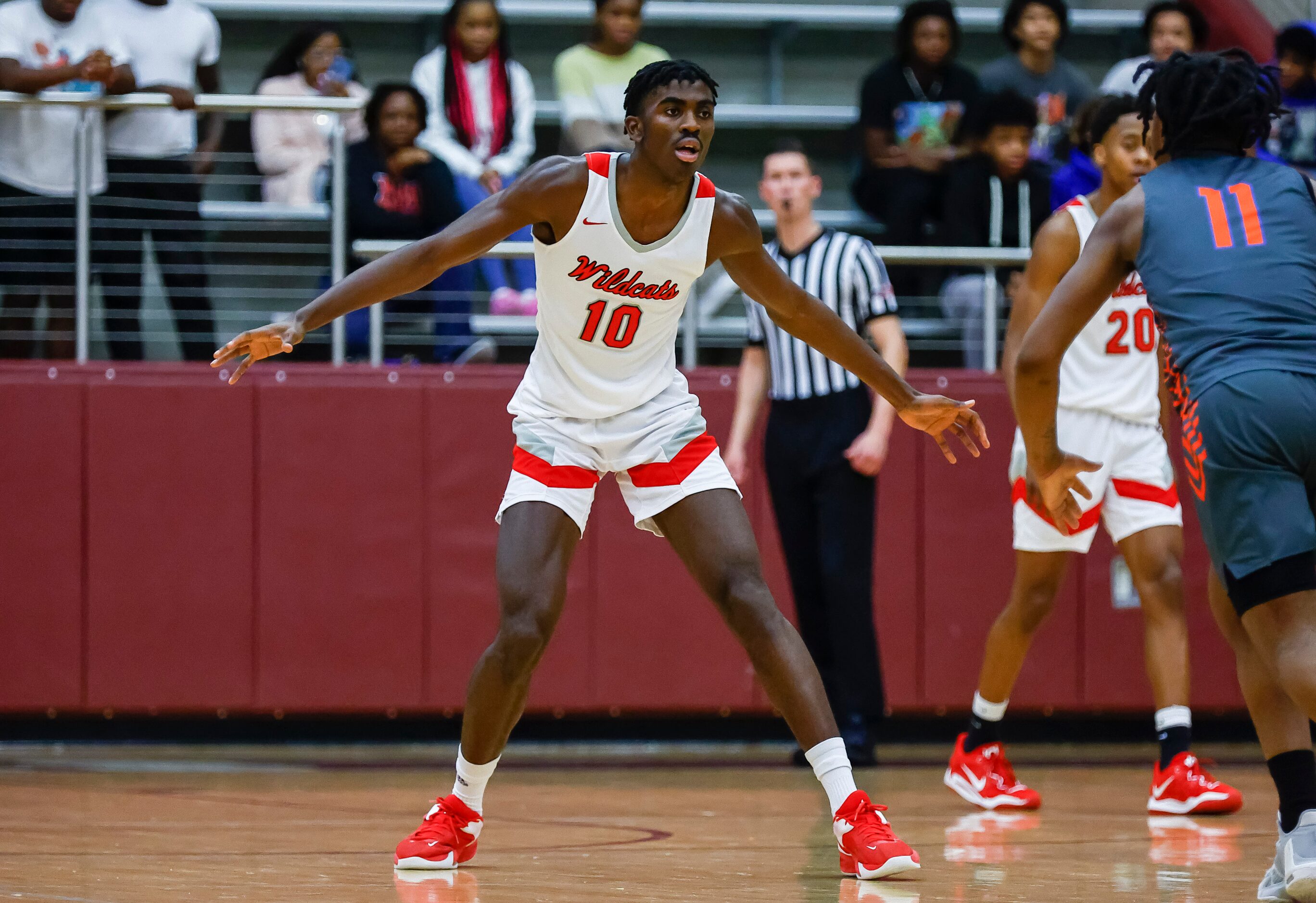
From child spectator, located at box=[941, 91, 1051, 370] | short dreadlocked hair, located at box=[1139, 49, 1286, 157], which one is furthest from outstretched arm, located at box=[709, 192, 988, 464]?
child spectator, located at box=[941, 91, 1051, 370]

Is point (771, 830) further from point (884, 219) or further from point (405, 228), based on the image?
point (884, 219)

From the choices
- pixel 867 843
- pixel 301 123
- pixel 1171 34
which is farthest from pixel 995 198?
pixel 867 843

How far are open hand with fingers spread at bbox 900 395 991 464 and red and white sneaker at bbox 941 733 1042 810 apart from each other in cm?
205

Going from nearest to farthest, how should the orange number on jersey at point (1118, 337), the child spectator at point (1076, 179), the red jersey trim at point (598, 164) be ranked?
the red jersey trim at point (598, 164) < the orange number on jersey at point (1118, 337) < the child spectator at point (1076, 179)

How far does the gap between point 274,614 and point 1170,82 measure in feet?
19.2

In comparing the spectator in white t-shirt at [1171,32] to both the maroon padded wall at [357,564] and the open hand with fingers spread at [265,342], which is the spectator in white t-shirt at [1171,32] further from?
the open hand with fingers spread at [265,342]

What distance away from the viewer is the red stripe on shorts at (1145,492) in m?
6.34

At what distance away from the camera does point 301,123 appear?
934 cm

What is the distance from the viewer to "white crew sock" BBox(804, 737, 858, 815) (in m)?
4.34

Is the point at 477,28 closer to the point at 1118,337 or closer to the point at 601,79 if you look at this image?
the point at 601,79

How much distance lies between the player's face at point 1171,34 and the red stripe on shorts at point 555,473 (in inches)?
265

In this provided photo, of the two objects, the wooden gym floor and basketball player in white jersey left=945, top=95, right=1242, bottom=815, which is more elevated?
basketball player in white jersey left=945, top=95, right=1242, bottom=815

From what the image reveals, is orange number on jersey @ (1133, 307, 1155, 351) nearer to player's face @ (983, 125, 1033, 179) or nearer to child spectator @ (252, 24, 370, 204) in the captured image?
player's face @ (983, 125, 1033, 179)

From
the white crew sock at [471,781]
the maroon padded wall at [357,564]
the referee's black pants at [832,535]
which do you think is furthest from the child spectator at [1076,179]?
the white crew sock at [471,781]
